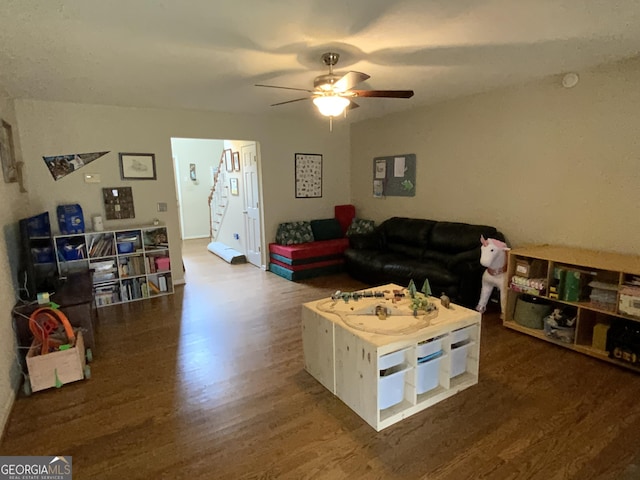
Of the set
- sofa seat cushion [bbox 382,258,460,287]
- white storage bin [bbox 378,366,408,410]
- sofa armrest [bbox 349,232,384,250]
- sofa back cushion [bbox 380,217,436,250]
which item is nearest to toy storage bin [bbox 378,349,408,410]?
white storage bin [bbox 378,366,408,410]

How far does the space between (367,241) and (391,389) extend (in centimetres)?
312

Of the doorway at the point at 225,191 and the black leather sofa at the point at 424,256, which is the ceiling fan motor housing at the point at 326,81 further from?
the doorway at the point at 225,191

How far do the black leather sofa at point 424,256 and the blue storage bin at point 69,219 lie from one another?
3370mm

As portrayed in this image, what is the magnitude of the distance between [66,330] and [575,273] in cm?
407

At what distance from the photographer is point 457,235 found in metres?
4.30

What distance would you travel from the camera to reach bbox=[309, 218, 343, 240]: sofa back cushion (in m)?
5.72

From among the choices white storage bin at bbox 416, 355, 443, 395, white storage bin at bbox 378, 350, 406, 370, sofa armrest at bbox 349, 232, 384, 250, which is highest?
sofa armrest at bbox 349, 232, 384, 250

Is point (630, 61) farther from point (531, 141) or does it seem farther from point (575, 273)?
point (575, 273)

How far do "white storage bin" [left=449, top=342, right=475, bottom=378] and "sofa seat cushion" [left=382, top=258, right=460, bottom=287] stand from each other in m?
1.43

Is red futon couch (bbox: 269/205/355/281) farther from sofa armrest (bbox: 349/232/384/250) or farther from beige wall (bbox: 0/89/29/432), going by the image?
beige wall (bbox: 0/89/29/432)

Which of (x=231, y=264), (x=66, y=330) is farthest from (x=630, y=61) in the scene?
(x=231, y=264)

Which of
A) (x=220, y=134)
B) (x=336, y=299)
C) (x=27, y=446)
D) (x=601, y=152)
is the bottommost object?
(x=27, y=446)

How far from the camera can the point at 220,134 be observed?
197 inches

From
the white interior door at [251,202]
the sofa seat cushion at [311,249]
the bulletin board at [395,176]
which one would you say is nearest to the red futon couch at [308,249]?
the sofa seat cushion at [311,249]
